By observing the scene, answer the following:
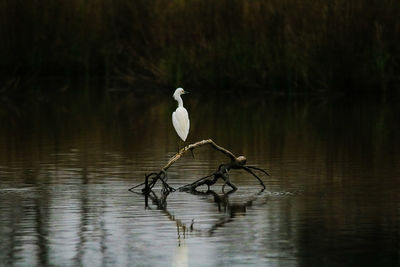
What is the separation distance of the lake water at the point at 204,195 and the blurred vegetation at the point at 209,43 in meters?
4.09

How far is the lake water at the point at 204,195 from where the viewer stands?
8.49 metres

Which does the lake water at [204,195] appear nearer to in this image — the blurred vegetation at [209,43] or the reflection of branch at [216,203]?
the reflection of branch at [216,203]

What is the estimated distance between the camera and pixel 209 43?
2880 centimetres

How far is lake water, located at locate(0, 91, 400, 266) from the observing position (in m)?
8.49

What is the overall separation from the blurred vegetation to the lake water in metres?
4.09

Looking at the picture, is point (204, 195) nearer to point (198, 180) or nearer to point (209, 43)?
point (198, 180)

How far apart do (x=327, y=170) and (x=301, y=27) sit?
547 inches

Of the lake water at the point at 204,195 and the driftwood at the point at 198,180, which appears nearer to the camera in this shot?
the lake water at the point at 204,195

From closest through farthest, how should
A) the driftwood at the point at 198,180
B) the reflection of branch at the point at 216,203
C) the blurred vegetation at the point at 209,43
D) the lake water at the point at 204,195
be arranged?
the lake water at the point at 204,195 → the reflection of branch at the point at 216,203 → the driftwood at the point at 198,180 → the blurred vegetation at the point at 209,43

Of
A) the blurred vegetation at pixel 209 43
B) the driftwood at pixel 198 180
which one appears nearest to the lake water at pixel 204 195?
the driftwood at pixel 198 180

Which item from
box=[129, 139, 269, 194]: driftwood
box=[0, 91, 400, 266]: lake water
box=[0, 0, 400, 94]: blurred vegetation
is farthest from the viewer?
box=[0, 0, 400, 94]: blurred vegetation

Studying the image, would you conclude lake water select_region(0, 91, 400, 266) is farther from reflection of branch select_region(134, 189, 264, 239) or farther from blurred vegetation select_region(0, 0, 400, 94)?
blurred vegetation select_region(0, 0, 400, 94)

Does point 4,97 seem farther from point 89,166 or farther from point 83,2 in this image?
point 89,166

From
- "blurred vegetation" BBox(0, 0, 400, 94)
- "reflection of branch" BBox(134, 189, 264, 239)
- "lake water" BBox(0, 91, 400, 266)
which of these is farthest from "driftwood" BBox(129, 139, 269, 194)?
"blurred vegetation" BBox(0, 0, 400, 94)
